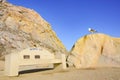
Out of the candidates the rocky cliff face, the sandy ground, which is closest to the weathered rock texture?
the sandy ground

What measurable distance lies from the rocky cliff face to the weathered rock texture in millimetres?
10120

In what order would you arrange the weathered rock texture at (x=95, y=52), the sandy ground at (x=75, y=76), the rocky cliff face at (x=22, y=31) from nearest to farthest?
the sandy ground at (x=75, y=76) → the weathered rock texture at (x=95, y=52) → the rocky cliff face at (x=22, y=31)

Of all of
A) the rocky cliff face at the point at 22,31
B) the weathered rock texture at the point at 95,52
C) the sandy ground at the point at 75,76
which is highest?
the rocky cliff face at the point at 22,31

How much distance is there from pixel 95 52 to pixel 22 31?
1359 cm

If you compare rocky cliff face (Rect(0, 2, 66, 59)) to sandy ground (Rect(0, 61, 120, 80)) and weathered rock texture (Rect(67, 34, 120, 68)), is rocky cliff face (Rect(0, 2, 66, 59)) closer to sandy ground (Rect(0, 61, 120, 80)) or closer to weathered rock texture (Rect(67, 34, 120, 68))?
weathered rock texture (Rect(67, 34, 120, 68))

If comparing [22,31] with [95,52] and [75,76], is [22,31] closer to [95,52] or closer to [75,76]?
[95,52]

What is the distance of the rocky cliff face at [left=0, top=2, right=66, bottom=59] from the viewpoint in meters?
21.2

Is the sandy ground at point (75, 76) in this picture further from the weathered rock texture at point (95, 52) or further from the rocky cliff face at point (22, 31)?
the rocky cliff face at point (22, 31)

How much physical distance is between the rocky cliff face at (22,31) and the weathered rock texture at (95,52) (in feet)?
33.2

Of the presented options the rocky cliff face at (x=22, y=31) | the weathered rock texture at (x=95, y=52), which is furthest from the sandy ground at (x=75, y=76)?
the rocky cliff face at (x=22, y=31)

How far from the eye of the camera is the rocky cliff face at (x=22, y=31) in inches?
835

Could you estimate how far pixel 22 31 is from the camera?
23.3 meters

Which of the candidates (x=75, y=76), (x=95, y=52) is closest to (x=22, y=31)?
(x=95, y=52)

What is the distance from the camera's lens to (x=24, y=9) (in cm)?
2678
